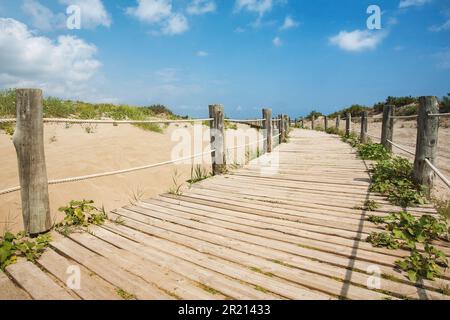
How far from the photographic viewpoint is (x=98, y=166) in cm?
623

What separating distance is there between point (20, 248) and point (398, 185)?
450cm

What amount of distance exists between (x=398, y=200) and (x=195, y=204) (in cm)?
249

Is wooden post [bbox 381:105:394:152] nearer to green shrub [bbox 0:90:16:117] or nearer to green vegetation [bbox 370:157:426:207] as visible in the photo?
green vegetation [bbox 370:157:426:207]

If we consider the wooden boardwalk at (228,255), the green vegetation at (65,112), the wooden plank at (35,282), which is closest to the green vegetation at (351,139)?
the green vegetation at (65,112)

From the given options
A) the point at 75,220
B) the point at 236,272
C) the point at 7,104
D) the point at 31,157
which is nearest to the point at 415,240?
the point at 236,272

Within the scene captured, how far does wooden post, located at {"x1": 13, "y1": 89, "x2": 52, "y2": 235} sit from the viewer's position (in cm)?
253

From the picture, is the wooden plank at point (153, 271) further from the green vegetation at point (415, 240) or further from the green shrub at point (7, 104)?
the green shrub at point (7, 104)

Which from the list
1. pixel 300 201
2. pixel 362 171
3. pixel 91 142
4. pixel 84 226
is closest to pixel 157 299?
pixel 84 226

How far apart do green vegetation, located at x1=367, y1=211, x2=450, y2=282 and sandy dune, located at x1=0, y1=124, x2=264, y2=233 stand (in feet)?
10.7

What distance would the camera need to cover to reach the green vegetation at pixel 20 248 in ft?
7.31

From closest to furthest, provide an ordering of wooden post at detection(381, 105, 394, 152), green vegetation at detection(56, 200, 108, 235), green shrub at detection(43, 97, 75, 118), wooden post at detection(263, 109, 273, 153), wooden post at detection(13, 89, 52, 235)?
wooden post at detection(13, 89, 52, 235) < green vegetation at detection(56, 200, 108, 235) < wooden post at detection(381, 105, 394, 152) < wooden post at detection(263, 109, 273, 153) < green shrub at detection(43, 97, 75, 118)

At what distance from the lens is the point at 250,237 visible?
2.67m

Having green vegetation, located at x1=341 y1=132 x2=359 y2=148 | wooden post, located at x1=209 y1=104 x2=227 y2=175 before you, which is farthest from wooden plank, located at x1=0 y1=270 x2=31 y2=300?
green vegetation, located at x1=341 y1=132 x2=359 y2=148
